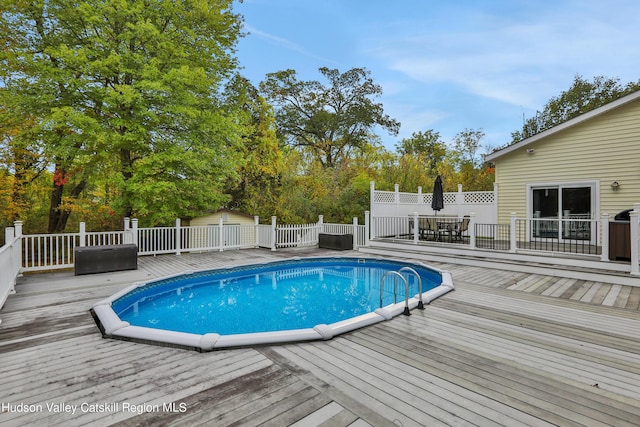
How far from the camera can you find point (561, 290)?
542cm

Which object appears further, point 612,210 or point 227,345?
point 612,210

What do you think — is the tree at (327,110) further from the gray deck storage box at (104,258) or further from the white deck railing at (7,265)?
the white deck railing at (7,265)

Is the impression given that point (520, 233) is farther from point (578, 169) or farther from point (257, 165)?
point (257, 165)

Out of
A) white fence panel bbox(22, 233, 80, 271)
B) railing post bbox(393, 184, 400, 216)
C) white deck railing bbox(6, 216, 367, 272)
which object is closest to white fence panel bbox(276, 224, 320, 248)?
white deck railing bbox(6, 216, 367, 272)

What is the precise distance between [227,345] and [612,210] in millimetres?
10669

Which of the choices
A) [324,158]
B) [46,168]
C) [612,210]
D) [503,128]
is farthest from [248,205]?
[503,128]

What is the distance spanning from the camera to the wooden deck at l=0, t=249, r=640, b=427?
2.04 m

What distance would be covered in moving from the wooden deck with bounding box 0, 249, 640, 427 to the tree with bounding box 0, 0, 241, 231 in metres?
6.12

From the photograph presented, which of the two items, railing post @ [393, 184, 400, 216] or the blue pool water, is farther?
Result: railing post @ [393, 184, 400, 216]

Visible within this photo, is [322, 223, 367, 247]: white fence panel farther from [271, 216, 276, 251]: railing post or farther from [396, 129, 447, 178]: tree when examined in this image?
[396, 129, 447, 178]: tree

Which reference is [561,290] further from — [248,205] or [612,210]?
[248,205]

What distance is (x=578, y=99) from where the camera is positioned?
1881cm

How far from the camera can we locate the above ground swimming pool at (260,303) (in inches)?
133

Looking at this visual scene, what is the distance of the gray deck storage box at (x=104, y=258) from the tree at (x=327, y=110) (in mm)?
16811
